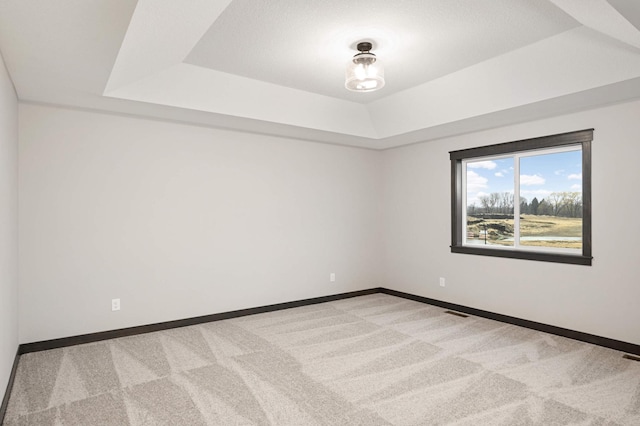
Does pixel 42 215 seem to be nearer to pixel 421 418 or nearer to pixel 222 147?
pixel 222 147

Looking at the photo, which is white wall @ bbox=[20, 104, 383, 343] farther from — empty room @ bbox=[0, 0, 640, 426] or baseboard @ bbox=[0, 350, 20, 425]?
baseboard @ bbox=[0, 350, 20, 425]

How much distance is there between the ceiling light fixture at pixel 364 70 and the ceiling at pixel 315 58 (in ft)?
0.36

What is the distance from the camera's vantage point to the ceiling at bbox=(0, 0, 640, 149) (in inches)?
87.8

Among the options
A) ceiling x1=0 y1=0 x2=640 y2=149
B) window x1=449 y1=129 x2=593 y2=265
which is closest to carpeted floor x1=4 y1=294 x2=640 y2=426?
window x1=449 y1=129 x2=593 y2=265

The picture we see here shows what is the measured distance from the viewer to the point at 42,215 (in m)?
3.66

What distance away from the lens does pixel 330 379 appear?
3.04 metres

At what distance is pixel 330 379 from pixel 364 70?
250 cm

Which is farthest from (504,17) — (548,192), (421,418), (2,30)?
(2,30)

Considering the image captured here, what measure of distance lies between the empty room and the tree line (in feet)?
0.09

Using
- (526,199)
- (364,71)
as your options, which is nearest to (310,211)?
(364,71)

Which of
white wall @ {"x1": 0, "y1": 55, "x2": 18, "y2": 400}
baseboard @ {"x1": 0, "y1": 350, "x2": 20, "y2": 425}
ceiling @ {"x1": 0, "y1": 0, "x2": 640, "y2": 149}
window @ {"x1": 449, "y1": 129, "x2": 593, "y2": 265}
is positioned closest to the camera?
ceiling @ {"x1": 0, "y1": 0, "x2": 640, "y2": 149}

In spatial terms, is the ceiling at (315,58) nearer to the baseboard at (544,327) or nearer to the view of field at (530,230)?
the view of field at (530,230)

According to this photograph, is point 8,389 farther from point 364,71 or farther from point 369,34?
point 369,34

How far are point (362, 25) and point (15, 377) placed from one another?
3804 millimetres
